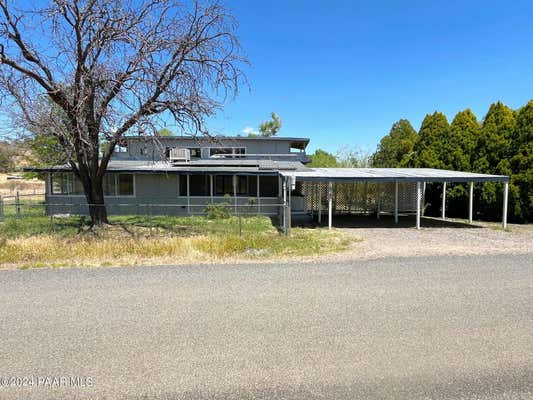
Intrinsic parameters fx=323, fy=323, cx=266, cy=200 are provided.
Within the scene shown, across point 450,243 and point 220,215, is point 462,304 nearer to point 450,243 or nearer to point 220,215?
point 450,243

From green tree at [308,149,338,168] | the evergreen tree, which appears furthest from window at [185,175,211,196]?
green tree at [308,149,338,168]

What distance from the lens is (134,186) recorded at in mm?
16344

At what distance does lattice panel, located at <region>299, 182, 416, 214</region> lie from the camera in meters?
17.8

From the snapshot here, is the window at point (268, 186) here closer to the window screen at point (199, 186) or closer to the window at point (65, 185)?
the window screen at point (199, 186)

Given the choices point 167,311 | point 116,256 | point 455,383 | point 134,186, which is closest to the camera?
point 455,383

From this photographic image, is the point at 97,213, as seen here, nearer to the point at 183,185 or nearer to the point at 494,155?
the point at 183,185

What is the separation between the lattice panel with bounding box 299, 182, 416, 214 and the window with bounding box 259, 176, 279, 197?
1.62 m

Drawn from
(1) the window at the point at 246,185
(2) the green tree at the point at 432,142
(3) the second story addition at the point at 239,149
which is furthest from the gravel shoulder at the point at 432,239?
(3) the second story addition at the point at 239,149

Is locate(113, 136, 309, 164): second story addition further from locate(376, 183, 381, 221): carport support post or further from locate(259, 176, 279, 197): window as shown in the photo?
locate(376, 183, 381, 221): carport support post

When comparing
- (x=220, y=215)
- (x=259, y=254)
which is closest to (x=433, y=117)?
(x=220, y=215)

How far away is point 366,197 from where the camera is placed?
18.0 metres

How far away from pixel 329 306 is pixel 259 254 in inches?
134

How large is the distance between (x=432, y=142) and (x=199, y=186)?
13.2 metres

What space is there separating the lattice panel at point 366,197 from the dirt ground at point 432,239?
3496 mm
